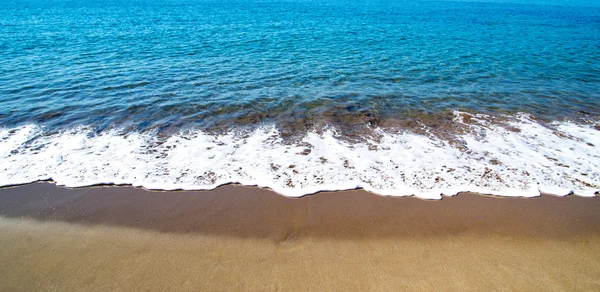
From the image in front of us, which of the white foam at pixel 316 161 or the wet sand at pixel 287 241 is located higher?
the white foam at pixel 316 161

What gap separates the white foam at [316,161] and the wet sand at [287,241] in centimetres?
42

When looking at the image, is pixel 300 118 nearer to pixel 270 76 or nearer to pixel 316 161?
pixel 316 161

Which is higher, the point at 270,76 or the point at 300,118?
the point at 270,76

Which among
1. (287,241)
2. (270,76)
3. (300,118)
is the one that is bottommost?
(287,241)

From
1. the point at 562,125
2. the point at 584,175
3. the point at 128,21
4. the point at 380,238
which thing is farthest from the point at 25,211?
the point at 128,21

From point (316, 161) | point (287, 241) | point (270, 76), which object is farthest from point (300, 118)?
point (287, 241)

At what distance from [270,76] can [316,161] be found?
8408mm

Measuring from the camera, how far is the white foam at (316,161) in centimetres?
693

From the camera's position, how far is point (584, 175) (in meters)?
7.29

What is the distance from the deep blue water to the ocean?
0.11 m

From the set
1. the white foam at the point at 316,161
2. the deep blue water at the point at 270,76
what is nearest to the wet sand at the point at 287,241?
the white foam at the point at 316,161

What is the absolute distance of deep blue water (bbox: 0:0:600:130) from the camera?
36.5ft

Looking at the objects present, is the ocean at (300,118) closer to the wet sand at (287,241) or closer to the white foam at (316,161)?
the white foam at (316,161)

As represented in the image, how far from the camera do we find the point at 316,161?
7824 millimetres
